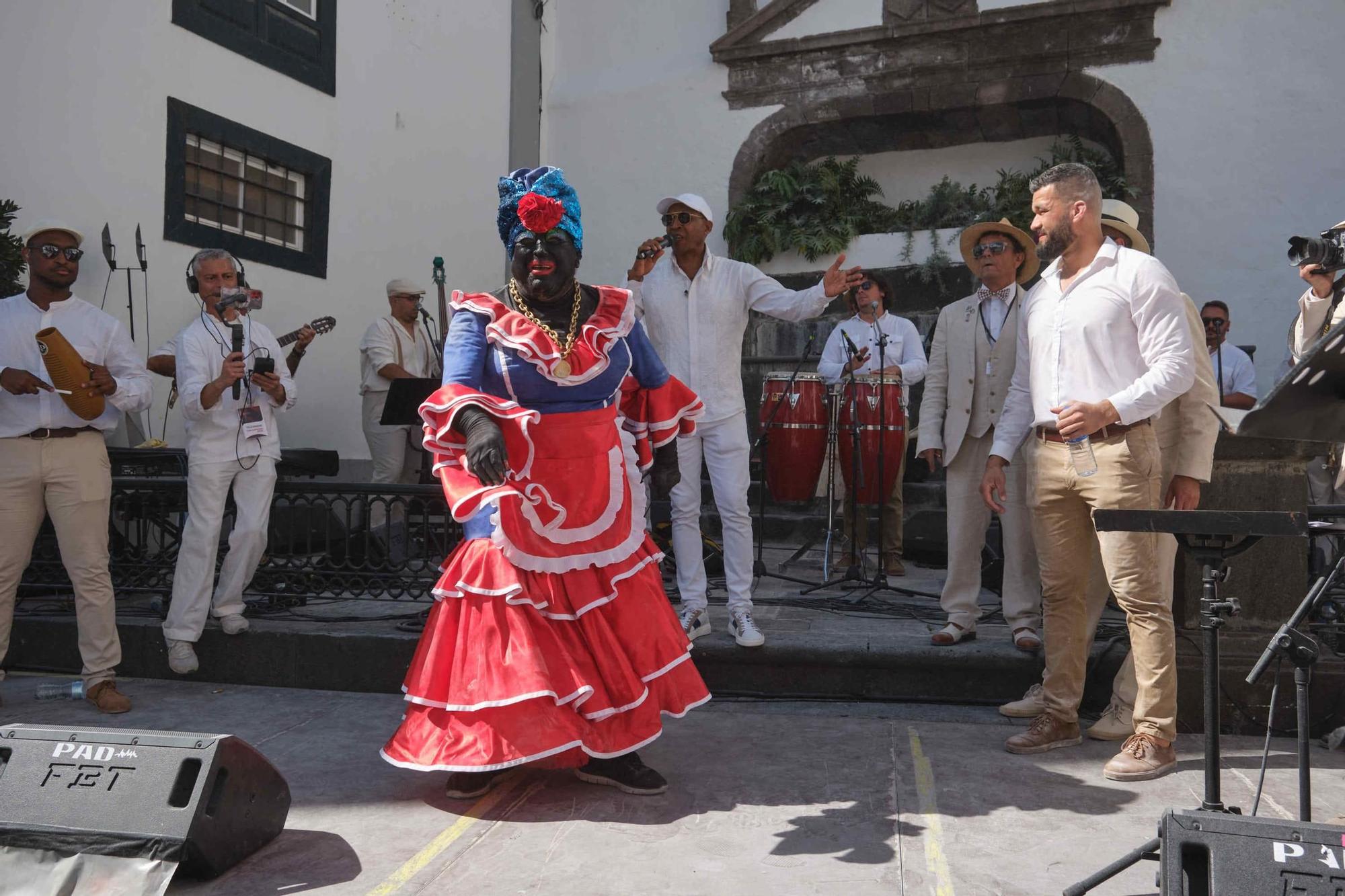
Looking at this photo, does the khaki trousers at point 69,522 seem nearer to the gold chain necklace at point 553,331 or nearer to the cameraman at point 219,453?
the cameraman at point 219,453

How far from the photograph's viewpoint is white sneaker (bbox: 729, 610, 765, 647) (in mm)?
5094

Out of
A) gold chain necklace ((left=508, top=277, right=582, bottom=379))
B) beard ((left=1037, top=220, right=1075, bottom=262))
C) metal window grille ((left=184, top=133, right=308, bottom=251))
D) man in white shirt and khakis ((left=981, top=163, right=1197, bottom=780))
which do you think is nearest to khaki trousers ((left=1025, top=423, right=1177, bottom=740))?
man in white shirt and khakis ((left=981, top=163, right=1197, bottom=780))

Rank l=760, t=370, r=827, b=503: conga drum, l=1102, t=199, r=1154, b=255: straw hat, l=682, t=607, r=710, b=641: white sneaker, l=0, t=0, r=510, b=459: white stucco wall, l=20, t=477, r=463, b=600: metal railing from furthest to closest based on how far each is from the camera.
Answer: l=0, t=0, r=510, b=459: white stucco wall
l=760, t=370, r=827, b=503: conga drum
l=20, t=477, r=463, b=600: metal railing
l=682, t=607, r=710, b=641: white sneaker
l=1102, t=199, r=1154, b=255: straw hat

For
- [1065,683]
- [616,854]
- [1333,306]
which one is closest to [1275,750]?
[1065,683]

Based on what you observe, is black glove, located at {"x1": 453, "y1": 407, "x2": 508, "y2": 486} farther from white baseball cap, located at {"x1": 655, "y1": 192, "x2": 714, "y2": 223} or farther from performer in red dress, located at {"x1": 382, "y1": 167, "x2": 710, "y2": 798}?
white baseball cap, located at {"x1": 655, "y1": 192, "x2": 714, "y2": 223}

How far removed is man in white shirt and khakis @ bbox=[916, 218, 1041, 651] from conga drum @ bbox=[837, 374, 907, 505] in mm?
1731

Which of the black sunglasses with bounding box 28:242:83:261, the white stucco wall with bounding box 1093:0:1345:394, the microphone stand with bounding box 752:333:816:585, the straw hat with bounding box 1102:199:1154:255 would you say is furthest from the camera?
the white stucco wall with bounding box 1093:0:1345:394

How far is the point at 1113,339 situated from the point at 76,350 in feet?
15.2

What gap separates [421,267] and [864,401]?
605cm

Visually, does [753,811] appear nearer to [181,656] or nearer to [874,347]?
[181,656]

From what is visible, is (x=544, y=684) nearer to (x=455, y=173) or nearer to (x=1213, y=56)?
(x=455, y=173)

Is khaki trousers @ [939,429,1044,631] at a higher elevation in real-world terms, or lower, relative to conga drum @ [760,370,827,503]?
lower

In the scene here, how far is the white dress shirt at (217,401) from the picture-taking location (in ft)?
17.7

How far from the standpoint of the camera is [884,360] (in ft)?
25.0
